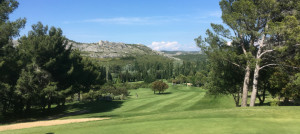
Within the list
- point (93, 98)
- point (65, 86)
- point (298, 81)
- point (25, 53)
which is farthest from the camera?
point (93, 98)

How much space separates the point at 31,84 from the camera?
2491cm

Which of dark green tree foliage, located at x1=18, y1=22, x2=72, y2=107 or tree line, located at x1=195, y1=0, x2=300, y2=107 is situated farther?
dark green tree foliage, located at x1=18, y1=22, x2=72, y2=107

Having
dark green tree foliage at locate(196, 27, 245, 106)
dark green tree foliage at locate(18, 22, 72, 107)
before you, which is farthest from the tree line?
dark green tree foliage at locate(18, 22, 72, 107)

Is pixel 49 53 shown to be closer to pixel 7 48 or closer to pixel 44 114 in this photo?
pixel 7 48

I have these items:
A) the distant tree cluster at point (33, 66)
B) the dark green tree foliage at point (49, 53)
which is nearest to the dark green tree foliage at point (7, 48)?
the distant tree cluster at point (33, 66)

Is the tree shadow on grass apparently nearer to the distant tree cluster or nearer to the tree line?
the distant tree cluster

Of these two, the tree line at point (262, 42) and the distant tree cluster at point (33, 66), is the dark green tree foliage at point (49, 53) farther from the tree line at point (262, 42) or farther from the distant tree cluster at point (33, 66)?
the tree line at point (262, 42)

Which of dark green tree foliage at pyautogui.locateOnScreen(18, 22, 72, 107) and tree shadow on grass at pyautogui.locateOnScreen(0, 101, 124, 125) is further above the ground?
dark green tree foliage at pyautogui.locateOnScreen(18, 22, 72, 107)

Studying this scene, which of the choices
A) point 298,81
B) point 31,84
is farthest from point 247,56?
point 31,84

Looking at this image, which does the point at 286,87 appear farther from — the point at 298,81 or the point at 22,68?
the point at 22,68

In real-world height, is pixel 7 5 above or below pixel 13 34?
above

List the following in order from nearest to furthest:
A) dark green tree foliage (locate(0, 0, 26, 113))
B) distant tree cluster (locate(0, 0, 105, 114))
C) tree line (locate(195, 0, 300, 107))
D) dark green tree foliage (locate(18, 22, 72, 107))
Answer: tree line (locate(195, 0, 300, 107))
dark green tree foliage (locate(0, 0, 26, 113))
distant tree cluster (locate(0, 0, 105, 114))
dark green tree foliage (locate(18, 22, 72, 107))

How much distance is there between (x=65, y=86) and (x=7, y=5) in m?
14.8

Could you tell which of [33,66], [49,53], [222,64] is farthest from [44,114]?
[222,64]
